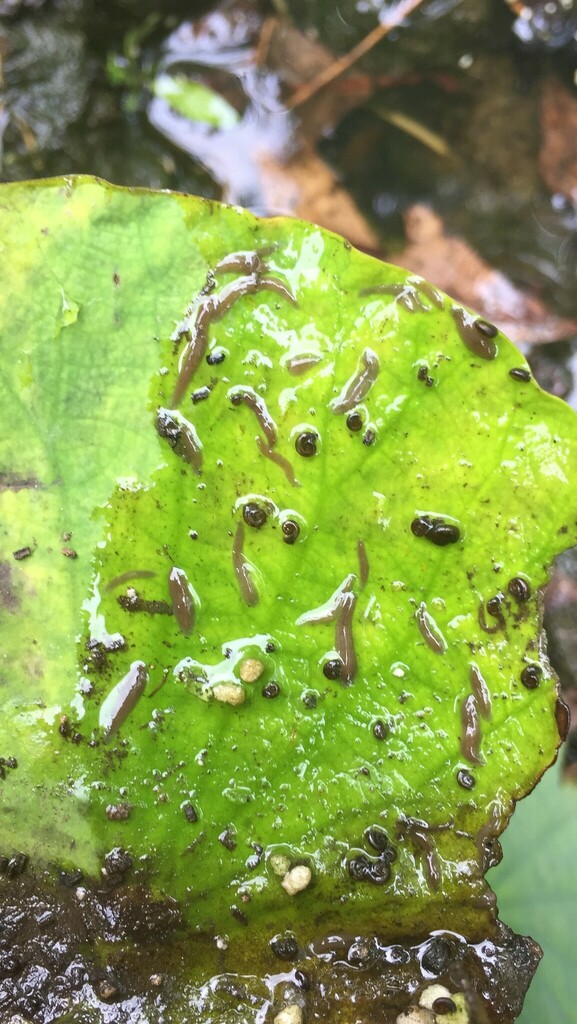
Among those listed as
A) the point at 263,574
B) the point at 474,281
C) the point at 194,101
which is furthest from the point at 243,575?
the point at 194,101

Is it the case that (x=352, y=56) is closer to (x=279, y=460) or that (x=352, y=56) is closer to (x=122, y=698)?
(x=279, y=460)

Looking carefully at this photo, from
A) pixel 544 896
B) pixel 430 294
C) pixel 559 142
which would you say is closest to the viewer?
pixel 430 294

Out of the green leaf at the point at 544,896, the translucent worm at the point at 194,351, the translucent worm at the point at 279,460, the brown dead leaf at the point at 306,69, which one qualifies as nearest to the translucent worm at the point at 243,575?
the translucent worm at the point at 279,460

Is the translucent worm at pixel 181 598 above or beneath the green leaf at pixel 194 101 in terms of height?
beneath

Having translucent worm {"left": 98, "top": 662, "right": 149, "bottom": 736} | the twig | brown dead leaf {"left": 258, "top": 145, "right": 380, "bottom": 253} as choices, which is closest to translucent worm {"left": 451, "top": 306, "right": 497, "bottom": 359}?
translucent worm {"left": 98, "top": 662, "right": 149, "bottom": 736}

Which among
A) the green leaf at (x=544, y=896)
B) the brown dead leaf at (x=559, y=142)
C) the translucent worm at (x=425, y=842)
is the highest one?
the brown dead leaf at (x=559, y=142)

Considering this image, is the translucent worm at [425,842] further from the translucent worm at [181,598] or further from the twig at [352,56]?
the twig at [352,56]
